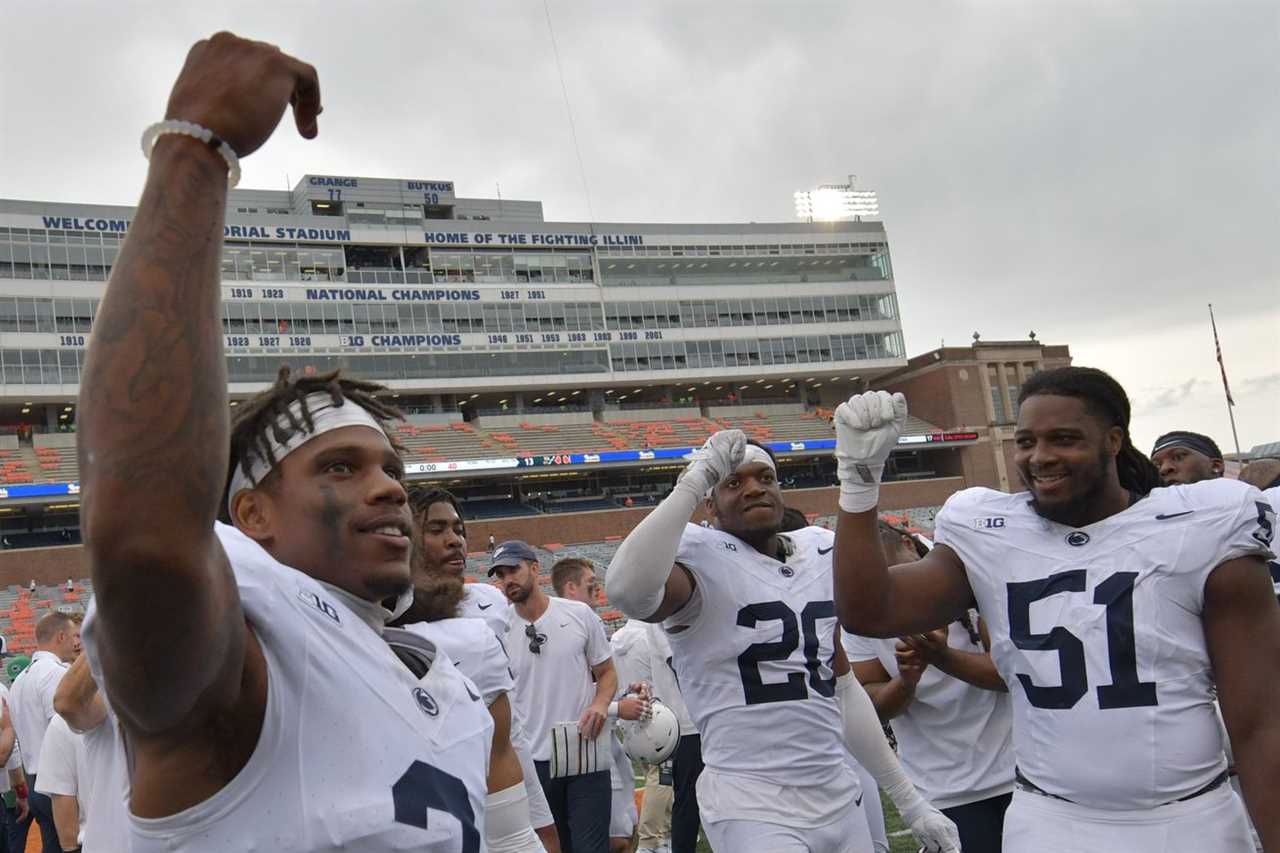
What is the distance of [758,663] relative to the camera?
4.36m

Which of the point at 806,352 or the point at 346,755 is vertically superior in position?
the point at 806,352

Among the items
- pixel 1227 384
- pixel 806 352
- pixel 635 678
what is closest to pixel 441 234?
pixel 806 352

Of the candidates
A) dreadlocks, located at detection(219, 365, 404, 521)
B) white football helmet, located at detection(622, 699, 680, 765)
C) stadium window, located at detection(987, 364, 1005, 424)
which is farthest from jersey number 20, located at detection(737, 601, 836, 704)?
stadium window, located at detection(987, 364, 1005, 424)

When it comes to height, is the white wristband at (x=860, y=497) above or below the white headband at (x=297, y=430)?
below

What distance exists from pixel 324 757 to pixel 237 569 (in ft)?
1.02

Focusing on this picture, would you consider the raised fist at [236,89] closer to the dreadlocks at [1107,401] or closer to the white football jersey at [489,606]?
the dreadlocks at [1107,401]

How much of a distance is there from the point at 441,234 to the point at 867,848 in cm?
5031

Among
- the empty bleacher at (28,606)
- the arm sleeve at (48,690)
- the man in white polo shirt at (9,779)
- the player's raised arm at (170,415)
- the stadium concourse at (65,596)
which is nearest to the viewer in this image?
the player's raised arm at (170,415)

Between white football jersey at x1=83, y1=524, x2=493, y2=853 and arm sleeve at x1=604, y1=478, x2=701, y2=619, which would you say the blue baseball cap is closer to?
arm sleeve at x1=604, y1=478, x2=701, y2=619

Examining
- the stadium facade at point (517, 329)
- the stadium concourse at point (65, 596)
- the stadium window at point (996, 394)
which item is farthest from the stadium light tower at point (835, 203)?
the stadium concourse at point (65, 596)

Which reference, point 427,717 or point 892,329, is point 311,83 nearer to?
point 427,717

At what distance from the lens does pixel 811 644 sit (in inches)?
176

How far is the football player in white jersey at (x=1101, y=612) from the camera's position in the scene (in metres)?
2.88

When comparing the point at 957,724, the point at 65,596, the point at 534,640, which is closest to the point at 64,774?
the point at 534,640
